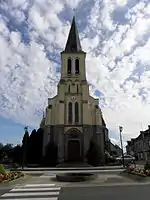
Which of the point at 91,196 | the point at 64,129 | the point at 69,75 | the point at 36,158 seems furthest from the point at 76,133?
the point at 91,196

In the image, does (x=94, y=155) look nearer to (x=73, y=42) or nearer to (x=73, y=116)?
(x=73, y=116)

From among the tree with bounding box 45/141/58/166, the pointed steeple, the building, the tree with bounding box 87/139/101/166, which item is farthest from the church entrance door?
the building

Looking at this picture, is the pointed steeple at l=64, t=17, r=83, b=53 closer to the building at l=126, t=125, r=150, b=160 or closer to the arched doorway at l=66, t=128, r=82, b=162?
the arched doorway at l=66, t=128, r=82, b=162

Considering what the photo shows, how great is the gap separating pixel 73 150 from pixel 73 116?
5859 millimetres

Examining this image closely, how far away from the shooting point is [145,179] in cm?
1345

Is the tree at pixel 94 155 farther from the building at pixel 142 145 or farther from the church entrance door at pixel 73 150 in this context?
the building at pixel 142 145

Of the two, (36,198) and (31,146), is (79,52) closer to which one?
(31,146)

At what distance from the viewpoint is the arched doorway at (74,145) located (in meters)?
36.2

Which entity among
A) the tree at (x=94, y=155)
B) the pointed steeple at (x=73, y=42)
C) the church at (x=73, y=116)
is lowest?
the tree at (x=94, y=155)

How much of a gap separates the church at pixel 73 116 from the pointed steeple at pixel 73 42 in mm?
1913

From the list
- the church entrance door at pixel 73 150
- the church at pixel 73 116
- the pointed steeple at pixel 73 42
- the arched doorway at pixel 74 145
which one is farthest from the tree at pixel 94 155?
the pointed steeple at pixel 73 42

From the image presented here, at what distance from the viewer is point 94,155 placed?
113 feet

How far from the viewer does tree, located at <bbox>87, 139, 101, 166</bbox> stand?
3438 cm

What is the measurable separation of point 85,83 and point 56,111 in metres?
7.56
